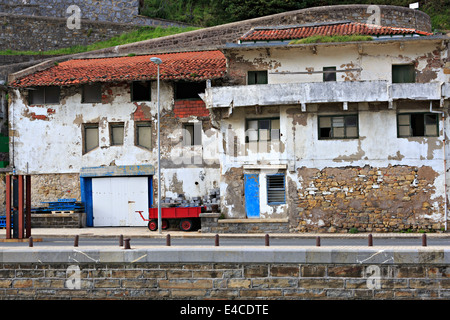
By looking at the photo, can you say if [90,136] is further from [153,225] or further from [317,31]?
[317,31]

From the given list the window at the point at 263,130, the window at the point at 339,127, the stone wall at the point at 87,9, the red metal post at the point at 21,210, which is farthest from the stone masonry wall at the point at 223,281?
the stone wall at the point at 87,9

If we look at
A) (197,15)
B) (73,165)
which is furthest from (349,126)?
(197,15)

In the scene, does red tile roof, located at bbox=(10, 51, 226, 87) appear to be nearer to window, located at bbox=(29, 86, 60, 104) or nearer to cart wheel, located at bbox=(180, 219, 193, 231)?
window, located at bbox=(29, 86, 60, 104)

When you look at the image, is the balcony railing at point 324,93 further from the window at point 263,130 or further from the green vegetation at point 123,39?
the green vegetation at point 123,39

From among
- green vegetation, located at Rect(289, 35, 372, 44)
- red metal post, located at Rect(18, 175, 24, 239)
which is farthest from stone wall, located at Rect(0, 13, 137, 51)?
red metal post, located at Rect(18, 175, 24, 239)

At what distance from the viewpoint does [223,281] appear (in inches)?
639

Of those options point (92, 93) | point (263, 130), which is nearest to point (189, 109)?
point (263, 130)

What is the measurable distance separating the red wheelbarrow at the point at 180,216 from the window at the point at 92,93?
7.20m

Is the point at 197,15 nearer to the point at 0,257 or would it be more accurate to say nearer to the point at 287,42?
the point at 287,42

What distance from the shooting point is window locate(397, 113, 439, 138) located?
93.3 feet

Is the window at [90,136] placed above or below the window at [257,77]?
below

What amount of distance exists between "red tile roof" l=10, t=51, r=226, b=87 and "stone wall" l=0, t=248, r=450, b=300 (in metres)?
15.6

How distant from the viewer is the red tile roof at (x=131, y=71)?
3153 cm

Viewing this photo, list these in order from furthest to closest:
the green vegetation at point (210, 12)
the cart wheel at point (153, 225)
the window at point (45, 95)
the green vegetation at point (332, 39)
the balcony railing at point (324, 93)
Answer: the green vegetation at point (210, 12)
the window at point (45, 95)
the cart wheel at point (153, 225)
the green vegetation at point (332, 39)
the balcony railing at point (324, 93)
